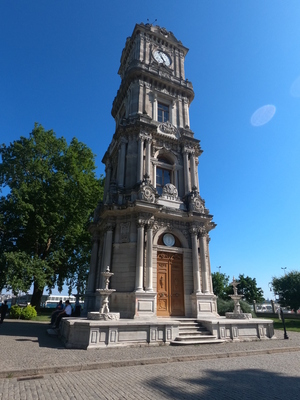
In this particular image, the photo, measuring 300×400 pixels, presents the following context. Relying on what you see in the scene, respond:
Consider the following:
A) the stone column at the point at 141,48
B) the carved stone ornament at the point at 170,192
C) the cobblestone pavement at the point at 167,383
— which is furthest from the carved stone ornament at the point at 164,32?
the cobblestone pavement at the point at 167,383

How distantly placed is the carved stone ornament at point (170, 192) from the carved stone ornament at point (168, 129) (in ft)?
15.4

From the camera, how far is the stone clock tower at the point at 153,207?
15195 mm

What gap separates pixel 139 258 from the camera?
14.8 meters

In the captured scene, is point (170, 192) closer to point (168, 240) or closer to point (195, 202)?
point (195, 202)

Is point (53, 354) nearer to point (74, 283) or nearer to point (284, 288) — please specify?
point (74, 283)

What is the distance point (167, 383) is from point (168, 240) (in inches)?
433

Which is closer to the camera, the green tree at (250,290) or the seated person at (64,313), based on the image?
the seated person at (64,313)

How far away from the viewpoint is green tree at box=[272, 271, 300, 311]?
30.2 meters

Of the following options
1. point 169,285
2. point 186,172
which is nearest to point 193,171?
point 186,172

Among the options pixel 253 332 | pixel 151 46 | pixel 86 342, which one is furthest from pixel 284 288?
pixel 151 46

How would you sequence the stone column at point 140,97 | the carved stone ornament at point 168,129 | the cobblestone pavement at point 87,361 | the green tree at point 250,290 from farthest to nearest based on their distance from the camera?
the green tree at point 250,290, the carved stone ornament at point 168,129, the stone column at point 140,97, the cobblestone pavement at point 87,361

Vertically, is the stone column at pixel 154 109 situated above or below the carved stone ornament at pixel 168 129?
above

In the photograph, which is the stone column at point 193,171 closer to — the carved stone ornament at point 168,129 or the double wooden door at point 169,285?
the carved stone ornament at point 168,129

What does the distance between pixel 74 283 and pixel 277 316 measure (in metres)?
28.2
